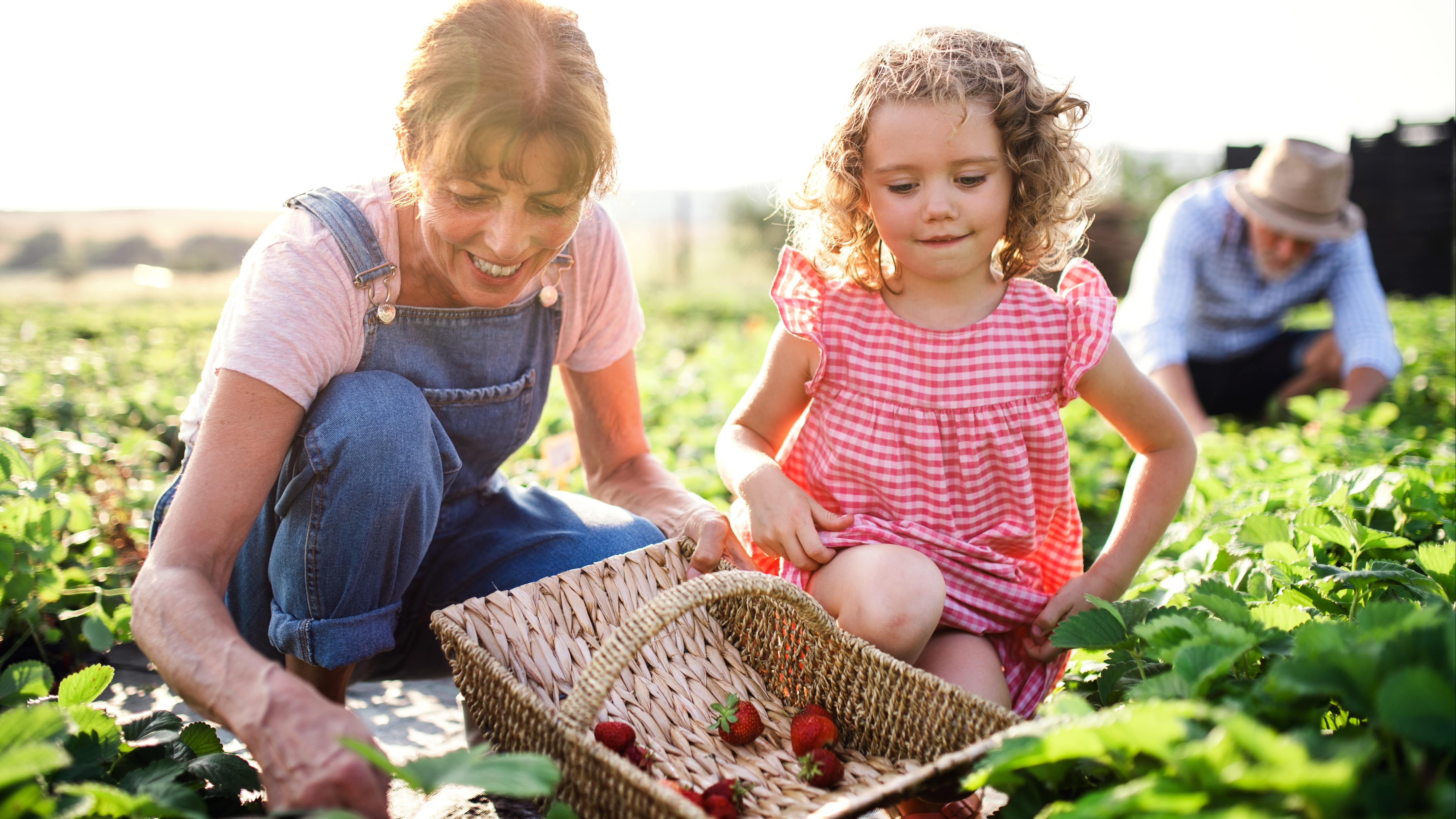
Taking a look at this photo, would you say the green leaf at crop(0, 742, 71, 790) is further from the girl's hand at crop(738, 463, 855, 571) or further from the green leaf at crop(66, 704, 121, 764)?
the girl's hand at crop(738, 463, 855, 571)

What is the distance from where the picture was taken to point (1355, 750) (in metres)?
0.74

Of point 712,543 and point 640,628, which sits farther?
point 712,543

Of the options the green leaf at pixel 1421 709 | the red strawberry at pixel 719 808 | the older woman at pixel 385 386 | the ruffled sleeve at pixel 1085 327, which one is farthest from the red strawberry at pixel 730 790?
the ruffled sleeve at pixel 1085 327

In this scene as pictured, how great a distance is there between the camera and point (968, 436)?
1666mm

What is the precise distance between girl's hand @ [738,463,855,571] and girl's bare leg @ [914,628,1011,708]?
25cm

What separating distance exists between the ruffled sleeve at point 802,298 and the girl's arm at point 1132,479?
0.47 metres

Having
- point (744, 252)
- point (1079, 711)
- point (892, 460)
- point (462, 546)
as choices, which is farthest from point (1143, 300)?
point (744, 252)

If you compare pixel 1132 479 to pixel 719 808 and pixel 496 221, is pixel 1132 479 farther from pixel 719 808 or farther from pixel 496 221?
pixel 496 221

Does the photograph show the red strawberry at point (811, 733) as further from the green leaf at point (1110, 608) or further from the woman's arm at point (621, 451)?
the woman's arm at point (621, 451)

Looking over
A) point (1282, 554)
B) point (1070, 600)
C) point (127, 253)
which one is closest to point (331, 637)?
point (1070, 600)

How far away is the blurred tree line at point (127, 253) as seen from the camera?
1900 centimetres

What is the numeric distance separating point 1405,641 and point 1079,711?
0.31m

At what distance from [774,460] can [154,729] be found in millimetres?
1042

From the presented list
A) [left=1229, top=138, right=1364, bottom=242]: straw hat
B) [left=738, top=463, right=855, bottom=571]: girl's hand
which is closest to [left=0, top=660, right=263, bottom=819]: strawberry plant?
[left=738, top=463, right=855, bottom=571]: girl's hand
